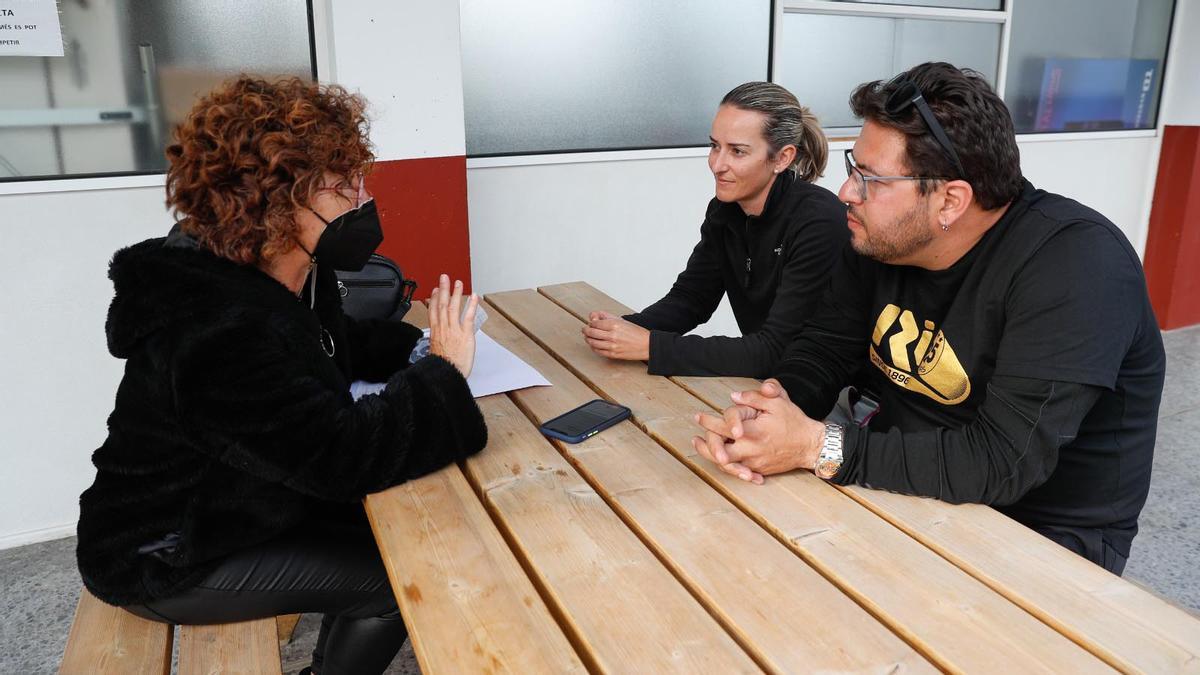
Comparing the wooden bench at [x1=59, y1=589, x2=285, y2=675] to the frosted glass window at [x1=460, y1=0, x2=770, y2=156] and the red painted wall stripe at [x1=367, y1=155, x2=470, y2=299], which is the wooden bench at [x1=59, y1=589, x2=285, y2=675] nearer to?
the red painted wall stripe at [x1=367, y1=155, x2=470, y2=299]

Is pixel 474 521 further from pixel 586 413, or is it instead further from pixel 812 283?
pixel 812 283

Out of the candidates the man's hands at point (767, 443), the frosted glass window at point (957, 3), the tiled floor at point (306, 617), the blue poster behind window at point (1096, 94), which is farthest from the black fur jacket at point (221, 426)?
the blue poster behind window at point (1096, 94)

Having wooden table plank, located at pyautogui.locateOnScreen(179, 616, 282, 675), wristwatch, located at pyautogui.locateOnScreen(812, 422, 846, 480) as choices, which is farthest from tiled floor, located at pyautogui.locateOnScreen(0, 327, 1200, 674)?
wristwatch, located at pyautogui.locateOnScreen(812, 422, 846, 480)

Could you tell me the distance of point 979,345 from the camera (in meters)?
1.51

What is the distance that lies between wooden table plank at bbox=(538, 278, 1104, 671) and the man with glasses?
0.06 metres

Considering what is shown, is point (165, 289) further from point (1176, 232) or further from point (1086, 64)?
point (1176, 232)

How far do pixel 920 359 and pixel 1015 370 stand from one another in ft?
0.96

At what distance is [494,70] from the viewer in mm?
3520

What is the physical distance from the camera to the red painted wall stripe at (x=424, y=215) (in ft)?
9.87

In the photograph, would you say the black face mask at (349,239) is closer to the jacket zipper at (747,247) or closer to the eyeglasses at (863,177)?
the eyeglasses at (863,177)

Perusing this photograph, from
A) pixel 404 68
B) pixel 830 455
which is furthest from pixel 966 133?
pixel 404 68

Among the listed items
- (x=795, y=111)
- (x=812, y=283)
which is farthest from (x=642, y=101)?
(x=812, y=283)

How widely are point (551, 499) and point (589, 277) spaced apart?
2.69 meters

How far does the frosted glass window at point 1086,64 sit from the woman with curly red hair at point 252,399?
4354 mm
